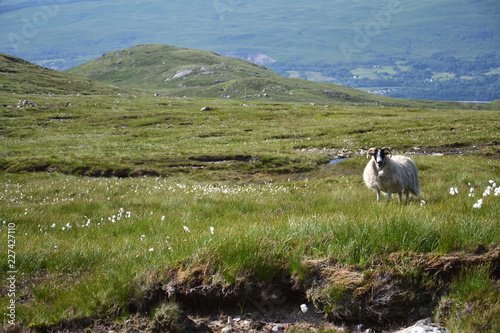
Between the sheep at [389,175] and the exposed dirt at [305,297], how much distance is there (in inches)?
362

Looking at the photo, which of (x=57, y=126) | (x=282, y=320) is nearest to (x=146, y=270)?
(x=282, y=320)

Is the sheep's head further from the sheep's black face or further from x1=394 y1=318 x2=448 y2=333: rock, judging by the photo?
x1=394 y1=318 x2=448 y2=333: rock

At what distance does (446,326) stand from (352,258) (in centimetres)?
127

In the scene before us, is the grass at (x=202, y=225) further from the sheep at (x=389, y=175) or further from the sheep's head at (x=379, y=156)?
the sheep's head at (x=379, y=156)

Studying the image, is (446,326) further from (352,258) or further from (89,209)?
(89,209)

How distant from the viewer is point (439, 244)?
4836 mm

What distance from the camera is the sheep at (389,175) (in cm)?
1366

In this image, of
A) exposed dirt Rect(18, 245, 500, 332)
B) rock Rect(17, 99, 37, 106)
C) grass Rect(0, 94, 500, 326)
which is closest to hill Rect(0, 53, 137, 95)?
rock Rect(17, 99, 37, 106)

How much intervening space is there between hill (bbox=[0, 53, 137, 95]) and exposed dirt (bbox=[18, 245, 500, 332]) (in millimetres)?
152435

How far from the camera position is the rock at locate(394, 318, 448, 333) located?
3.89 metres

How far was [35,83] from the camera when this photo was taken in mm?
154250

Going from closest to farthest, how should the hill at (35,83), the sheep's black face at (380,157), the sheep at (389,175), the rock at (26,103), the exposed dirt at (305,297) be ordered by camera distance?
1. the exposed dirt at (305,297)
2. the sheep's black face at (380,157)
3. the sheep at (389,175)
4. the rock at (26,103)
5. the hill at (35,83)

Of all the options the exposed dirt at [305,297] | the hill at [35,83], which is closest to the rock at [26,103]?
the hill at [35,83]

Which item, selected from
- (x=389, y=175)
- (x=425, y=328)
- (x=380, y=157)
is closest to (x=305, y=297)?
(x=425, y=328)
